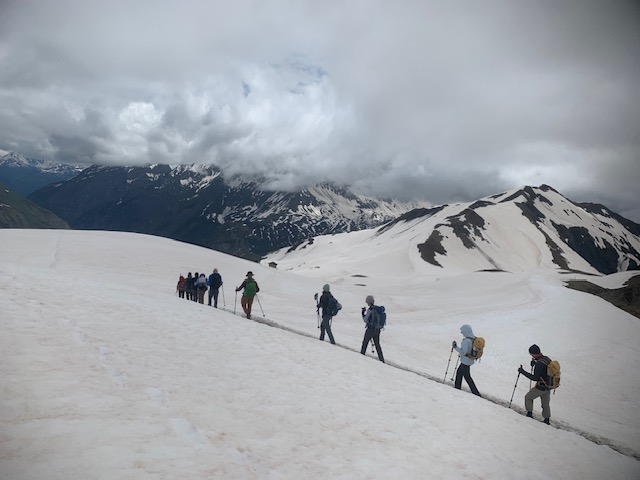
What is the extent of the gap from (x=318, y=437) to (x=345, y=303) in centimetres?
3867

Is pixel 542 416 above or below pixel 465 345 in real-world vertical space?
below

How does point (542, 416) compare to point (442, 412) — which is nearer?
point (442, 412)

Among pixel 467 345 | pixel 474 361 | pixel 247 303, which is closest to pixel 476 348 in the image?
pixel 467 345

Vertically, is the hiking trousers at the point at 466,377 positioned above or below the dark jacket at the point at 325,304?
below

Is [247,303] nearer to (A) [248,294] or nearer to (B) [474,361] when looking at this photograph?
(A) [248,294]

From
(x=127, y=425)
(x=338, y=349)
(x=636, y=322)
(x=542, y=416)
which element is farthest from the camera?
(x=636, y=322)

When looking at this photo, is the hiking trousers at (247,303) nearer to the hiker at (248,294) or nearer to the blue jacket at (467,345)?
the hiker at (248,294)

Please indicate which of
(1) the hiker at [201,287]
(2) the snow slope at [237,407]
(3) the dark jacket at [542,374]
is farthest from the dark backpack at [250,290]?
(3) the dark jacket at [542,374]

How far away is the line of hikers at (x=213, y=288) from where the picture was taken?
22.1m

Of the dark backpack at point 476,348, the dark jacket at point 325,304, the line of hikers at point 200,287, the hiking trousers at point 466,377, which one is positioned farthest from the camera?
the line of hikers at point 200,287

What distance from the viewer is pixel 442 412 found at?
11602 mm

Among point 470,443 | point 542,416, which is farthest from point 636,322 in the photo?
point 470,443

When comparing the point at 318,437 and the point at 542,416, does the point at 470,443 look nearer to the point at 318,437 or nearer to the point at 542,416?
the point at 318,437

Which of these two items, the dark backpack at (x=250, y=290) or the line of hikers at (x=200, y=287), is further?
the line of hikers at (x=200, y=287)
